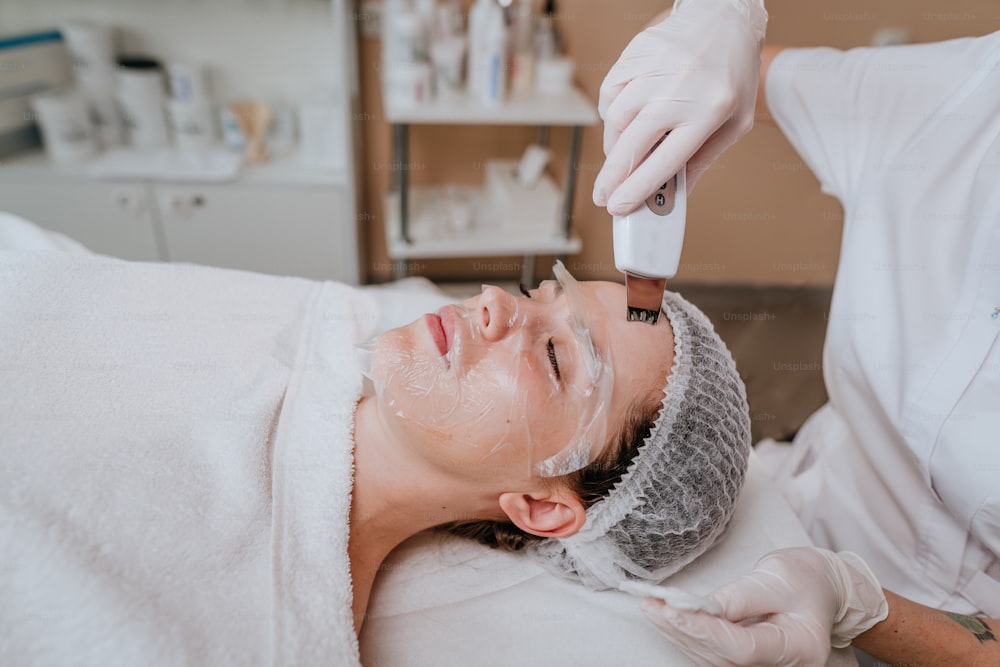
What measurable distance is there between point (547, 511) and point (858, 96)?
1.00 m

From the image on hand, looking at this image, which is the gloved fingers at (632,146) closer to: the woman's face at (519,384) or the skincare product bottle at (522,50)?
the woman's face at (519,384)

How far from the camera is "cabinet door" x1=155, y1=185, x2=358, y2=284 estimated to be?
2.00 m

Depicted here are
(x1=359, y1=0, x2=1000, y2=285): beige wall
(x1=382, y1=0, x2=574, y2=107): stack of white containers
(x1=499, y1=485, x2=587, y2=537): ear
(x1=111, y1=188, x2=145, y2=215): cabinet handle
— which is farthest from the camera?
(x1=359, y1=0, x2=1000, y2=285): beige wall

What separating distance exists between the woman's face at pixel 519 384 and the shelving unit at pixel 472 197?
1.14m

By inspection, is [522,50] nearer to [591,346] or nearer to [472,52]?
[472,52]

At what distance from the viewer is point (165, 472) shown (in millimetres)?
866

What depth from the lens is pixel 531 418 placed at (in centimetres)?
88

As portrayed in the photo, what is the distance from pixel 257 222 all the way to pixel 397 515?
143 centimetres

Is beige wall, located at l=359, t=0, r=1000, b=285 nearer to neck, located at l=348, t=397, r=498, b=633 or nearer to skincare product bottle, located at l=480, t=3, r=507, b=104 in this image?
skincare product bottle, located at l=480, t=3, r=507, b=104

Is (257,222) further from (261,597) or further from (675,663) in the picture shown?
(675,663)

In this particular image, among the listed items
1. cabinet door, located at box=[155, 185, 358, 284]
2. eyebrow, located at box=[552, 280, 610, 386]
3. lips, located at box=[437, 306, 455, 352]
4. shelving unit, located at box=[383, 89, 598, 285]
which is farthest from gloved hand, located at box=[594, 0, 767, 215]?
cabinet door, located at box=[155, 185, 358, 284]

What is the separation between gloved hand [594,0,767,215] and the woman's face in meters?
0.21

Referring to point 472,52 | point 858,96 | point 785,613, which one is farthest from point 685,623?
point 472,52

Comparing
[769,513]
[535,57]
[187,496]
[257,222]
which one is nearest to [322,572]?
[187,496]
